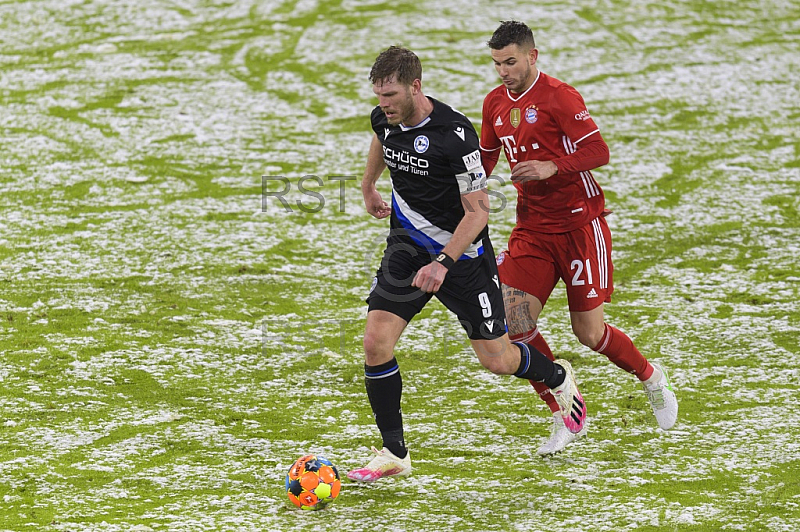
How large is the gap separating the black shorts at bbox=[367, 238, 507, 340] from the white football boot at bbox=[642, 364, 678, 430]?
3.46 feet

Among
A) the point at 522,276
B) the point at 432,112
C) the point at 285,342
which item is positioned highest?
the point at 432,112

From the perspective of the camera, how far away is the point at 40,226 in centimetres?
906

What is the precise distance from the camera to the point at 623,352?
226 inches

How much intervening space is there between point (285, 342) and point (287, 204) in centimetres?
297

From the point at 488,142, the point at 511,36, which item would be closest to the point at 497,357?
A: the point at 488,142

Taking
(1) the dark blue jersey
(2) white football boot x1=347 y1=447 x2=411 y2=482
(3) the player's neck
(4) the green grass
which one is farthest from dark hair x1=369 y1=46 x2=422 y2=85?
(4) the green grass

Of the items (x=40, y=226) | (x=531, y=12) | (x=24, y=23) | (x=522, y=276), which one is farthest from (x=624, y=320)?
(x=24, y=23)

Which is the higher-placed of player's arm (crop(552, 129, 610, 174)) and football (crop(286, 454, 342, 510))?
player's arm (crop(552, 129, 610, 174))

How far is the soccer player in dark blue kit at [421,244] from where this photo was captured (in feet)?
16.3

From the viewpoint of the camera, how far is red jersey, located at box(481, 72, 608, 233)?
18.0ft

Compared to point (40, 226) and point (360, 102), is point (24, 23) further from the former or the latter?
point (40, 226)

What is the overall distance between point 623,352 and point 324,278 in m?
3.23

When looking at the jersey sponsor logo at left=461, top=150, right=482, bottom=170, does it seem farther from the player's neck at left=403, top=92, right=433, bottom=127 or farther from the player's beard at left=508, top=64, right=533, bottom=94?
the player's beard at left=508, top=64, right=533, bottom=94

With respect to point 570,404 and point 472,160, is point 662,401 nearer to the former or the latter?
point 570,404
